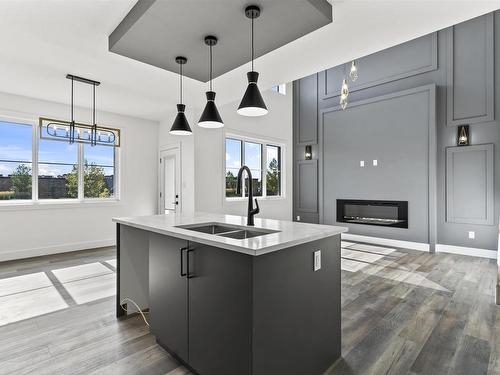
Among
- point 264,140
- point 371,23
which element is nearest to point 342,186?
point 264,140

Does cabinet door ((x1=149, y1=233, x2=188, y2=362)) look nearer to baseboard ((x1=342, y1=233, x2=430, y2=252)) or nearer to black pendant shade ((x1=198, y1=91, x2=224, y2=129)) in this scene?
black pendant shade ((x1=198, y1=91, x2=224, y2=129))

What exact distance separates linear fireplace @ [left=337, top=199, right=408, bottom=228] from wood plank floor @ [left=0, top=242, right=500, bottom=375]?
61.2 inches

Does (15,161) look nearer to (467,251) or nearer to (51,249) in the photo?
(51,249)

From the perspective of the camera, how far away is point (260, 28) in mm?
2350

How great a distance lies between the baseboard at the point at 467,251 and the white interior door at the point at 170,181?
4.88m

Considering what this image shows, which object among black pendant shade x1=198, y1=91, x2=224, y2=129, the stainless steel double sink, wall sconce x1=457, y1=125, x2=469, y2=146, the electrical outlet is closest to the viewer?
the electrical outlet

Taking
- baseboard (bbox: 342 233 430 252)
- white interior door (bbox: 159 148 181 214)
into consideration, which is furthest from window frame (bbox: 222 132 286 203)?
baseboard (bbox: 342 233 430 252)

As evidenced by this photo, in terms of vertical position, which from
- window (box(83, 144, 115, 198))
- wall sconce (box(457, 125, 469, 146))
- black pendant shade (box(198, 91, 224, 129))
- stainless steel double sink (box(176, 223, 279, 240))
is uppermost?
wall sconce (box(457, 125, 469, 146))

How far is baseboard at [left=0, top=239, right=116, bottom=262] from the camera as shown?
446cm

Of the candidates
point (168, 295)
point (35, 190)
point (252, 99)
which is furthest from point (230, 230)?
point (35, 190)

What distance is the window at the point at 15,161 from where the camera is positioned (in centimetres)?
448

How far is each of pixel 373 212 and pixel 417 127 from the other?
6.07ft

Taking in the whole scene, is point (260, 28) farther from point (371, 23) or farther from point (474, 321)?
point (474, 321)

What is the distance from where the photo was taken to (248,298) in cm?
138
